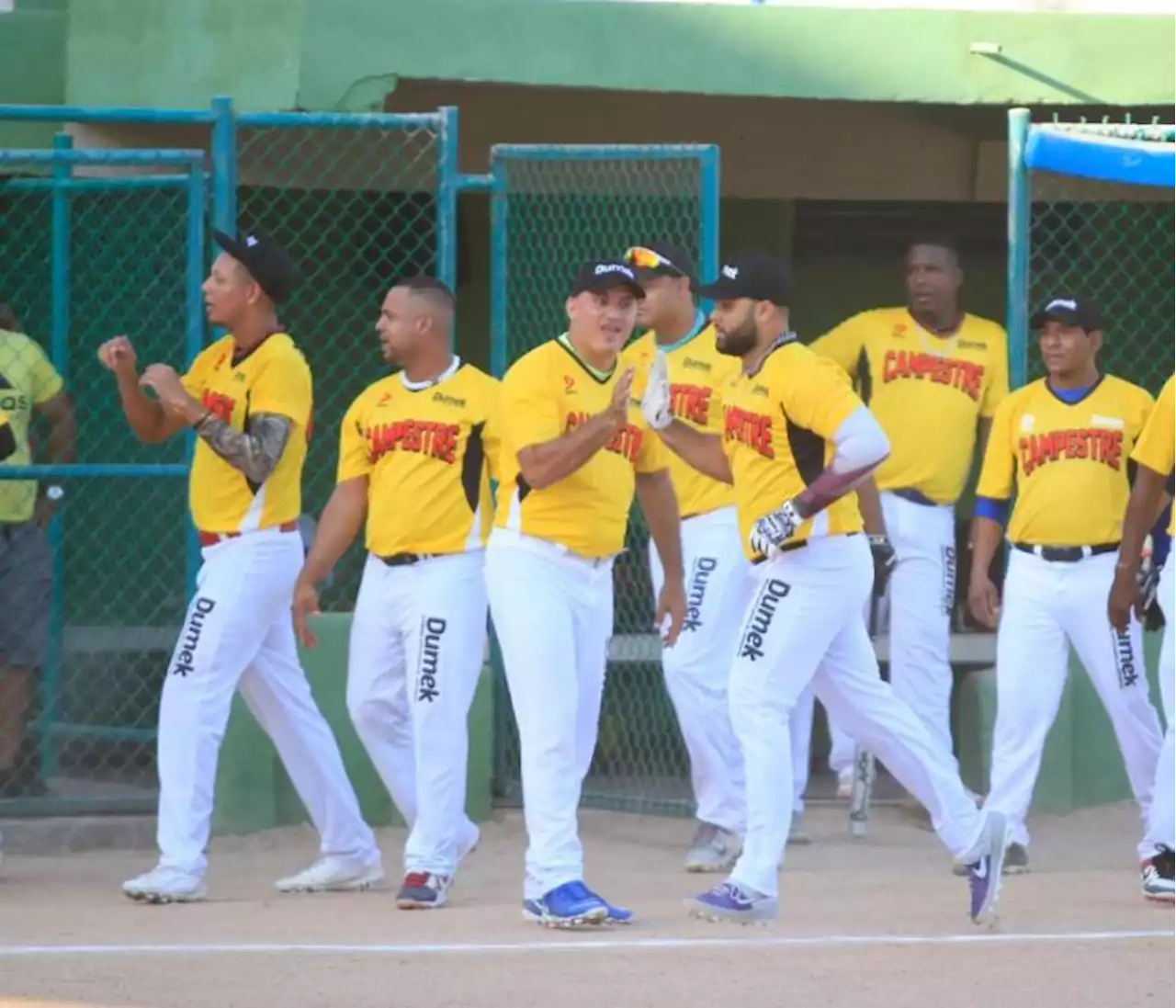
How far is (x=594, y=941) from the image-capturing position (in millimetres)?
7246

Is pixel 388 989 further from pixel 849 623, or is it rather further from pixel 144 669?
pixel 144 669

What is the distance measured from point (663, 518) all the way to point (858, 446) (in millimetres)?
1008

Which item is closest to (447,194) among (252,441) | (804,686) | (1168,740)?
(252,441)

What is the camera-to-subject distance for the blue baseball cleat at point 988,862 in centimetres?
745

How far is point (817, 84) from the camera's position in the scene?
10.9m

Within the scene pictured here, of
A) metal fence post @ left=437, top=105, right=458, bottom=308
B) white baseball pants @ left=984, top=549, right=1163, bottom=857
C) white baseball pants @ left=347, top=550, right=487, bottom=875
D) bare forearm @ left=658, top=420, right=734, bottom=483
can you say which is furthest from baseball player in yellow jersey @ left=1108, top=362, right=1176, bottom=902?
metal fence post @ left=437, top=105, right=458, bottom=308

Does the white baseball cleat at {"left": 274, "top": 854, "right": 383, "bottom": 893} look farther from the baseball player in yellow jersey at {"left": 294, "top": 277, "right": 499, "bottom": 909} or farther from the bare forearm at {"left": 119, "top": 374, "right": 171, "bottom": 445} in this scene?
the bare forearm at {"left": 119, "top": 374, "right": 171, "bottom": 445}

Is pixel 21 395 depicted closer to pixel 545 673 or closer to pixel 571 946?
pixel 545 673

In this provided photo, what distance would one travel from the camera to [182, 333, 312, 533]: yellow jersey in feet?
26.9

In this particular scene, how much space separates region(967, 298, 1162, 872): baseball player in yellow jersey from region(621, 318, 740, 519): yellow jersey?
956 mm

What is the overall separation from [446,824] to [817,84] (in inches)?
164

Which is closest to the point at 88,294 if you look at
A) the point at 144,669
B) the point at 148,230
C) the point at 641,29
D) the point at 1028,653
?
the point at 148,230

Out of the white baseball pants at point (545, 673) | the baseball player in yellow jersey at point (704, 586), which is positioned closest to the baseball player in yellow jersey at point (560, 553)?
the white baseball pants at point (545, 673)

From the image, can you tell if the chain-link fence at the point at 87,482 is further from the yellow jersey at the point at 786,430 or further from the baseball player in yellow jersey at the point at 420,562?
the yellow jersey at the point at 786,430
